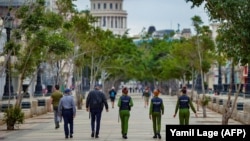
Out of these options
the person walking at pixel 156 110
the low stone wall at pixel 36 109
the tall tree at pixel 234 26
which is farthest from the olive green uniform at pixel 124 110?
the low stone wall at pixel 36 109

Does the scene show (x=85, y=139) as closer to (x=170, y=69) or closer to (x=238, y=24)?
(x=238, y=24)

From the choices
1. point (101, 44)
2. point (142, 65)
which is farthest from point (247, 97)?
point (142, 65)

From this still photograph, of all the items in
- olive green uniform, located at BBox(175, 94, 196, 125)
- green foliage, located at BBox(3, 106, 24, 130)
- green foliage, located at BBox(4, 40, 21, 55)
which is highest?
green foliage, located at BBox(4, 40, 21, 55)

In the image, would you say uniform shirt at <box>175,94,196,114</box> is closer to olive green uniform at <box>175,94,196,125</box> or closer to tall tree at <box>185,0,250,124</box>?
olive green uniform at <box>175,94,196,125</box>

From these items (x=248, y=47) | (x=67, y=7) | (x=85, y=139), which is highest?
(x=67, y=7)

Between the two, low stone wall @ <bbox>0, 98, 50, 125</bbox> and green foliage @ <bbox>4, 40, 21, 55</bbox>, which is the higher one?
green foliage @ <bbox>4, 40, 21, 55</bbox>

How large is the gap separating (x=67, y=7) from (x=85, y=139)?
22470 millimetres

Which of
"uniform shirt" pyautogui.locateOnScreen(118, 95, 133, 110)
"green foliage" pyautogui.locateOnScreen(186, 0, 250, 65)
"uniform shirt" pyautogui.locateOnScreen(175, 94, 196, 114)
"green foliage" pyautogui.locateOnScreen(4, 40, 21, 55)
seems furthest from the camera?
"green foliage" pyautogui.locateOnScreen(4, 40, 21, 55)

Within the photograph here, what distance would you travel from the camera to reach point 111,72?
9850 centimetres

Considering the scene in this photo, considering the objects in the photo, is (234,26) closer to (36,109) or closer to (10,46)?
(10,46)

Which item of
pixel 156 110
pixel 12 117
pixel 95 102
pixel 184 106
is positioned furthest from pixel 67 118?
pixel 12 117

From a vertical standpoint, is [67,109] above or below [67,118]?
above

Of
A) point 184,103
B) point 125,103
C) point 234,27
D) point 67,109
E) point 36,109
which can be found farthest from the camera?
point 36,109

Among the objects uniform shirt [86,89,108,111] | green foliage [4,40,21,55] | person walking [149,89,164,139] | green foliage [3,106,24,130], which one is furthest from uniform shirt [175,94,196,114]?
green foliage [3,106,24,130]
